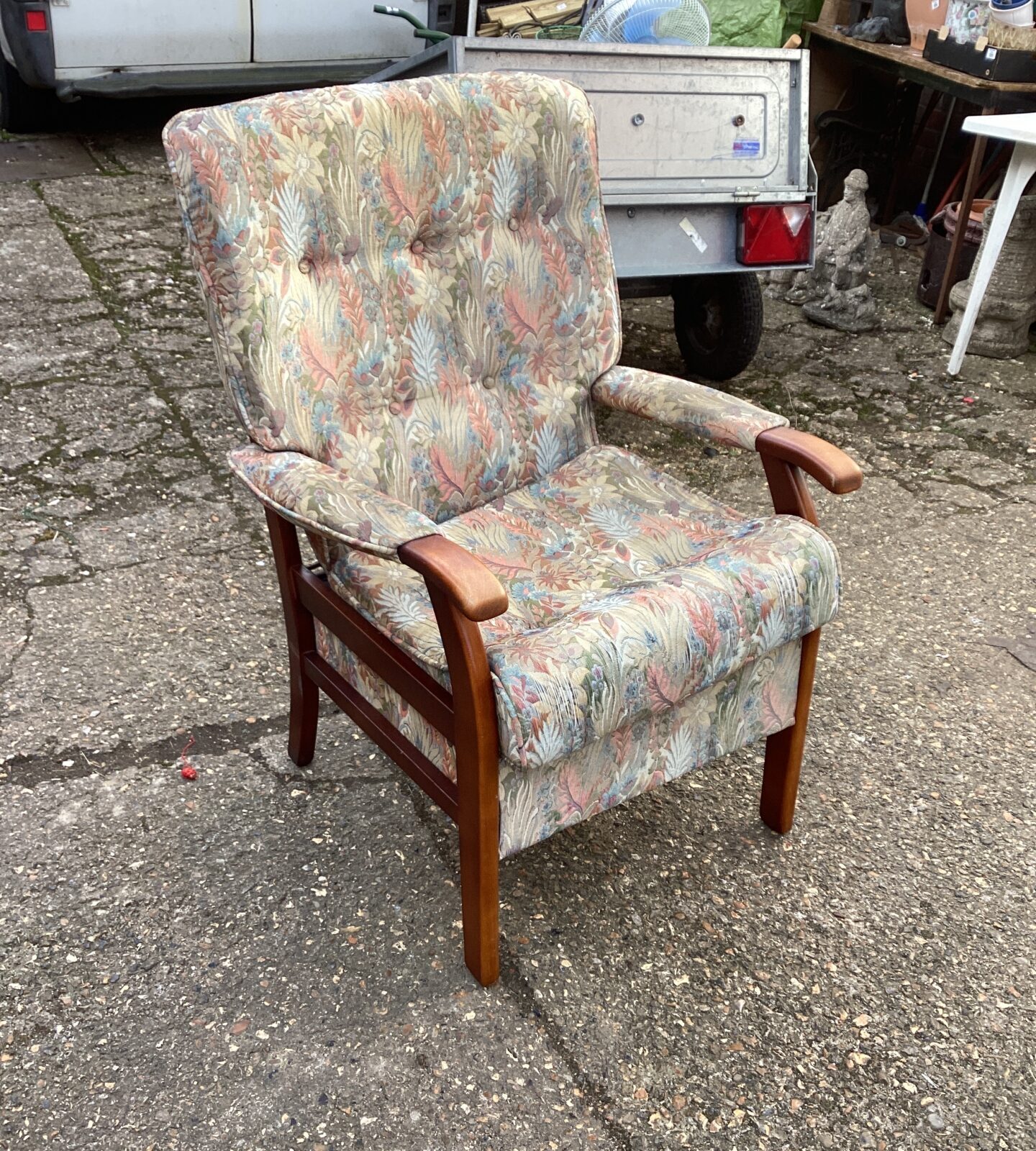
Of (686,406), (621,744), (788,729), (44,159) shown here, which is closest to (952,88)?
(686,406)

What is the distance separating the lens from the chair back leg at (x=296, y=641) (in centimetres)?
211

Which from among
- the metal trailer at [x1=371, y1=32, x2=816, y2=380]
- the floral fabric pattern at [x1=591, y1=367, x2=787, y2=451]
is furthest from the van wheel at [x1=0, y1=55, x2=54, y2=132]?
the floral fabric pattern at [x1=591, y1=367, x2=787, y2=451]

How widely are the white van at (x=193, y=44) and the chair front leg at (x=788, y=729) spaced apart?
4151 millimetres

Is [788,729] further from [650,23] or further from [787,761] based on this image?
[650,23]

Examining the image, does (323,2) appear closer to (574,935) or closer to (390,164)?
(390,164)

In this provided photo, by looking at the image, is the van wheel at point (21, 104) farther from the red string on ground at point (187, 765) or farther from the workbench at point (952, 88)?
the red string on ground at point (187, 765)

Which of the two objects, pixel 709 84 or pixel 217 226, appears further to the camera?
pixel 709 84

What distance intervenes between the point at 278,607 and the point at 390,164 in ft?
3.86

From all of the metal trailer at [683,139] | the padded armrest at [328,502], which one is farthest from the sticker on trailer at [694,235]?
the padded armrest at [328,502]

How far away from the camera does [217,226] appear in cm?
189

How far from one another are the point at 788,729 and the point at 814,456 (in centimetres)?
52

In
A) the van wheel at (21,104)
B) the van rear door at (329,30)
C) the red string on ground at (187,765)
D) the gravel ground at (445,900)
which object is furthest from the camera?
the van wheel at (21,104)

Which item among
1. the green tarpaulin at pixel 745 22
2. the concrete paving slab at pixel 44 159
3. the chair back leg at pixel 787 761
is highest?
the green tarpaulin at pixel 745 22

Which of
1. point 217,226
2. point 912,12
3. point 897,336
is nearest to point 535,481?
point 217,226
